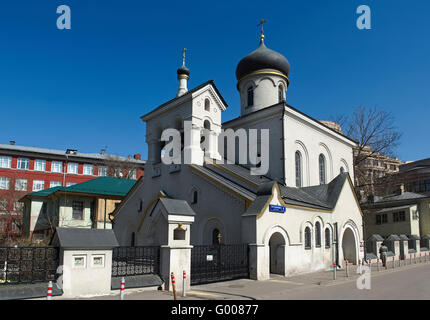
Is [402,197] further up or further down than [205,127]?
further down

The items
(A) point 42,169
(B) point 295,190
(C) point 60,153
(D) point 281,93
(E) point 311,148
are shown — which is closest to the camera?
(B) point 295,190

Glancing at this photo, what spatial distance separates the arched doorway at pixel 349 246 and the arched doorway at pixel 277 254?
7.61 meters

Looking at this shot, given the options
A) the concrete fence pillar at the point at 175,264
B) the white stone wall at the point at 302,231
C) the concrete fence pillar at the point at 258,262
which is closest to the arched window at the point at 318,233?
the white stone wall at the point at 302,231

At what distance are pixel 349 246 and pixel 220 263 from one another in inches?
469

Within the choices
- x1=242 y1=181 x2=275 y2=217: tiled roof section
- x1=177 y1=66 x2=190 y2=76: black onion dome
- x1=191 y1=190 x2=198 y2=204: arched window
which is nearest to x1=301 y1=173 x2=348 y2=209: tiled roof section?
x1=242 y1=181 x2=275 y2=217: tiled roof section

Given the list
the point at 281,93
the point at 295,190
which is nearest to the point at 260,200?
the point at 295,190

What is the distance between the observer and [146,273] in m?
12.8

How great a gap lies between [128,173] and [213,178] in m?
38.9

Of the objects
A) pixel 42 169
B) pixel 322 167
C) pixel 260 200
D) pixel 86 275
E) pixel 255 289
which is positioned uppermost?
pixel 42 169

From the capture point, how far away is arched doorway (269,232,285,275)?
56.6 feet

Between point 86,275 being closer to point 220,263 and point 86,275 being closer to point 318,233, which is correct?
point 220,263

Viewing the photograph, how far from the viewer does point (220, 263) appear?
15.2 metres
